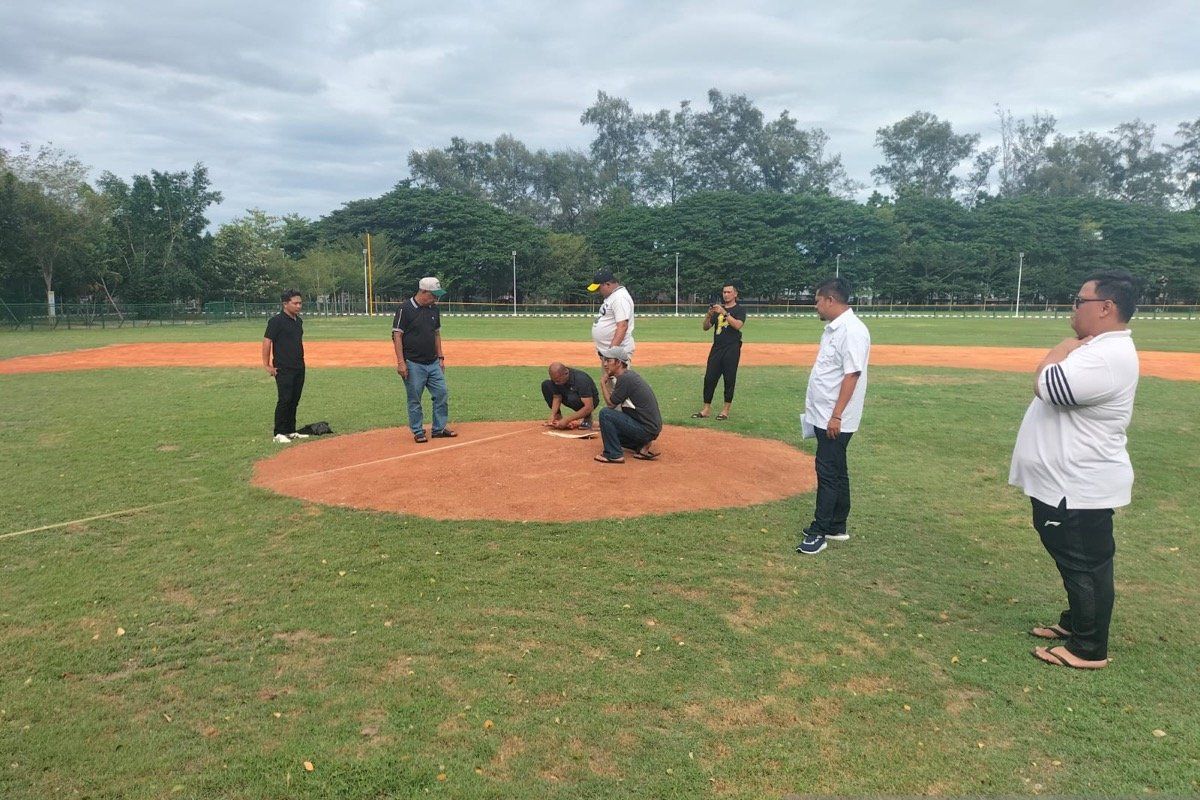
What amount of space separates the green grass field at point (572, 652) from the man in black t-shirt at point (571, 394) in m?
2.22

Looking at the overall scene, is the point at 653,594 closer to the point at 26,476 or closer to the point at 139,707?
the point at 139,707

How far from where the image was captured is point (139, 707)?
3.45m

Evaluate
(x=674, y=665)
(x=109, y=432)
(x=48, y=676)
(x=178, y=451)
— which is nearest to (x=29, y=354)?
(x=109, y=432)

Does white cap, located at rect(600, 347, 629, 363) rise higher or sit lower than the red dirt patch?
higher

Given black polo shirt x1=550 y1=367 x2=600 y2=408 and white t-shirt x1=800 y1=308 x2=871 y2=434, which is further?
black polo shirt x1=550 y1=367 x2=600 y2=408

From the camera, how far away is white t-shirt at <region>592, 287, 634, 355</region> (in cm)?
838

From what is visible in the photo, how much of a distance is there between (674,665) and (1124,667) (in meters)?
2.35

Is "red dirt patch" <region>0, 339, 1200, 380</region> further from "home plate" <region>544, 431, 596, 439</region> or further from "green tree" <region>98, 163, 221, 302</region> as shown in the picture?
"green tree" <region>98, 163, 221, 302</region>

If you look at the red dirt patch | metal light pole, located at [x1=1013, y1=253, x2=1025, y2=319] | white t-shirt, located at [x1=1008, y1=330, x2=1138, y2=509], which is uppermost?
metal light pole, located at [x1=1013, y1=253, x2=1025, y2=319]

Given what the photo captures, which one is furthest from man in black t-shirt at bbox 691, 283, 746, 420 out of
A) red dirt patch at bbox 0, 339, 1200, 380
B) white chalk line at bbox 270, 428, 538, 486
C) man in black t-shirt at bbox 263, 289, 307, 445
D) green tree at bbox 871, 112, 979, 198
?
green tree at bbox 871, 112, 979, 198

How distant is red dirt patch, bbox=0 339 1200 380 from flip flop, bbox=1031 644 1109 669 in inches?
614

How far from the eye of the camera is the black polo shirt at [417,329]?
28.8ft

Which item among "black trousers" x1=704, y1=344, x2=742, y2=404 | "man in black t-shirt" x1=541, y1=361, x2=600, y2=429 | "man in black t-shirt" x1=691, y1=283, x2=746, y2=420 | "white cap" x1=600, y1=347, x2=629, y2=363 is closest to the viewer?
"white cap" x1=600, y1=347, x2=629, y2=363

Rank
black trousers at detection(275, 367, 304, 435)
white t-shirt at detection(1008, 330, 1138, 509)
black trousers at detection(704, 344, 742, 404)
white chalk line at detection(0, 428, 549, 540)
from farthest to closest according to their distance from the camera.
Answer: black trousers at detection(704, 344, 742, 404), black trousers at detection(275, 367, 304, 435), white chalk line at detection(0, 428, 549, 540), white t-shirt at detection(1008, 330, 1138, 509)
